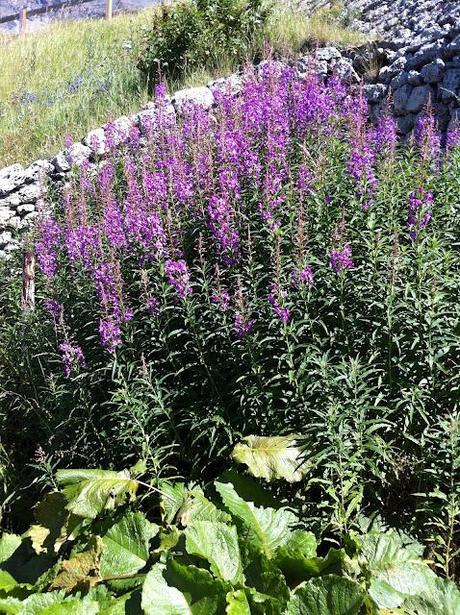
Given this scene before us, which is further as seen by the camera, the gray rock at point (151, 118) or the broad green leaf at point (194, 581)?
the gray rock at point (151, 118)

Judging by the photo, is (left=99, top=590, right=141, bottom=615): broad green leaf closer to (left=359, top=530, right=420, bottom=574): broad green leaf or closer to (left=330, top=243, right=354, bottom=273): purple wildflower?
(left=359, top=530, right=420, bottom=574): broad green leaf

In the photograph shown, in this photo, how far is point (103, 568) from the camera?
121 inches

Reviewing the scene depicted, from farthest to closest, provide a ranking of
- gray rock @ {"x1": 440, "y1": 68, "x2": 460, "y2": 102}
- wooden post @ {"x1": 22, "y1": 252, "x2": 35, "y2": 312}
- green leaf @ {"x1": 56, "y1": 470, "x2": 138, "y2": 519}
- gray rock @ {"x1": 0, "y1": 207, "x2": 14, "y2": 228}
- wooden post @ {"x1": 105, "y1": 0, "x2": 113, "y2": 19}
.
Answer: wooden post @ {"x1": 105, "y1": 0, "x2": 113, "y2": 19}, gray rock @ {"x1": 0, "y1": 207, "x2": 14, "y2": 228}, gray rock @ {"x1": 440, "y1": 68, "x2": 460, "y2": 102}, wooden post @ {"x1": 22, "y1": 252, "x2": 35, "y2": 312}, green leaf @ {"x1": 56, "y1": 470, "x2": 138, "y2": 519}

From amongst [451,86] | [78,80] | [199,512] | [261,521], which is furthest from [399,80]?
[261,521]

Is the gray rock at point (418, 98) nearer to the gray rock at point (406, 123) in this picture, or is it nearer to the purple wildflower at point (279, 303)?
the gray rock at point (406, 123)

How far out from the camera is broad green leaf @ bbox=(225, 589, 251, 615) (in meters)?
2.25

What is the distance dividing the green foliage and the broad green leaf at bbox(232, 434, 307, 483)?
0.81ft

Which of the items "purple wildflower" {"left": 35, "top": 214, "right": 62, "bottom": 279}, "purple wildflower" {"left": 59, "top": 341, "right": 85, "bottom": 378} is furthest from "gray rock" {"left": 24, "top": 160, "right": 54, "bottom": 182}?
"purple wildflower" {"left": 59, "top": 341, "right": 85, "bottom": 378}

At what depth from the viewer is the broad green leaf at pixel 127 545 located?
3.09m

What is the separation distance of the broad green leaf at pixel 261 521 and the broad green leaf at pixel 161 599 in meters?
0.54

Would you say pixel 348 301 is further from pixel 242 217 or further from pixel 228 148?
pixel 228 148

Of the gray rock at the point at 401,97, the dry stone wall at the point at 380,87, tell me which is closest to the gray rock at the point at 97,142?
the dry stone wall at the point at 380,87

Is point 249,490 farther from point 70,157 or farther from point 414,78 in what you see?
point 414,78

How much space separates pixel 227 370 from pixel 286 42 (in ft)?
24.6
